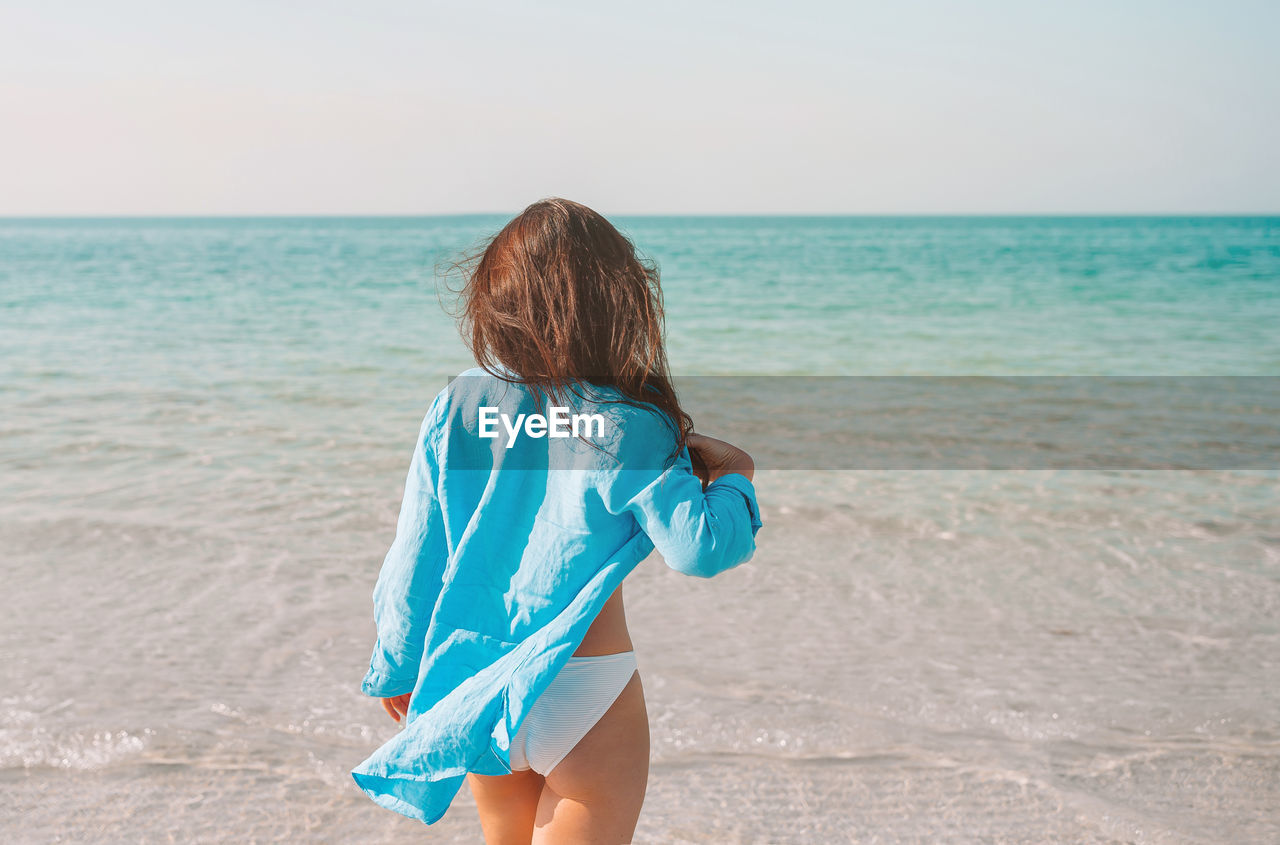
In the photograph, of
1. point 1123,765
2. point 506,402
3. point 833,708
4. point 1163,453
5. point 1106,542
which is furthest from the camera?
point 1163,453

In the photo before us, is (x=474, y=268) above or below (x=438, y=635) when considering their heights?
above

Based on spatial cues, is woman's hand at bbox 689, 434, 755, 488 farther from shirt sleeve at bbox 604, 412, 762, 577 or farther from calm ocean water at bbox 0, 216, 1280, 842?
calm ocean water at bbox 0, 216, 1280, 842

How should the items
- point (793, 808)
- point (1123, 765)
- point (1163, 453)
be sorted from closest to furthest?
1. point (793, 808)
2. point (1123, 765)
3. point (1163, 453)

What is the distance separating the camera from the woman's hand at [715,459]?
61.4 inches

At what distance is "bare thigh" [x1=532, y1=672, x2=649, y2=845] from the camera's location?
61.9 inches

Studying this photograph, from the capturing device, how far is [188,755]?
122 inches

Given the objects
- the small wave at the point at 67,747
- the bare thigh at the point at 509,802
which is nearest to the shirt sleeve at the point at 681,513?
the bare thigh at the point at 509,802

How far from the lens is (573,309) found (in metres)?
1.48

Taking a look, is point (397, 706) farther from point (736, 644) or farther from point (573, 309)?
point (736, 644)

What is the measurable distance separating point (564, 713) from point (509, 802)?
241 millimetres

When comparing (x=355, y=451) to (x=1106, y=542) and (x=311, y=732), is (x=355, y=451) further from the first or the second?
(x=1106, y=542)

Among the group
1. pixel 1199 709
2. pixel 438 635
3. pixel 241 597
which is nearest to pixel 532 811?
pixel 438 635

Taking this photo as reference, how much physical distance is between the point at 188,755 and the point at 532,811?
6.36ft

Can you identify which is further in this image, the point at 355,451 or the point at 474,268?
the point at 355,451
